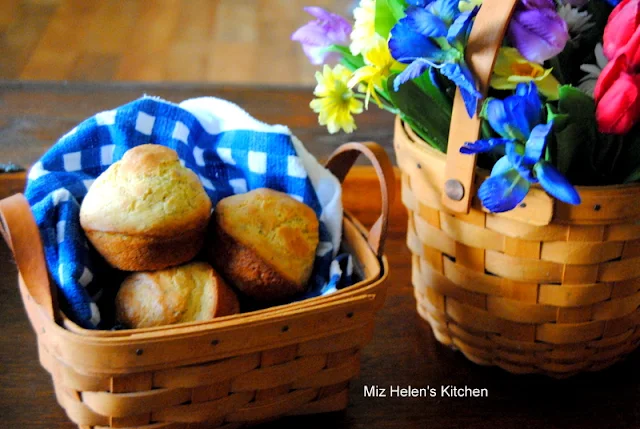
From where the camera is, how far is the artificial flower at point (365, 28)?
525 millimetres

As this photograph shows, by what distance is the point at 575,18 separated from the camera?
49cm

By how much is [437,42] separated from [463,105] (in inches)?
1.9

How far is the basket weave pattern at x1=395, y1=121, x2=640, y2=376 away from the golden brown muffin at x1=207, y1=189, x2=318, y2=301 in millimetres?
103

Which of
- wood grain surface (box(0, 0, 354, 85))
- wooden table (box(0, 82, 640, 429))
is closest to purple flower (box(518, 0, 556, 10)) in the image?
wooden table (box(0, 82, 640, 429))

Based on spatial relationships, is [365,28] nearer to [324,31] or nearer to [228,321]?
[324,31]

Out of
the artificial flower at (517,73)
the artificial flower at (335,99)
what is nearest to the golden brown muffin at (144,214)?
the artificial flower at (335,99)

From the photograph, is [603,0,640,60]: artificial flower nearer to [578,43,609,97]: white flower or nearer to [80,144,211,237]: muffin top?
[578,43,609,97]: white flower

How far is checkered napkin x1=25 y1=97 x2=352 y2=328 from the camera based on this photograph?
556 mm

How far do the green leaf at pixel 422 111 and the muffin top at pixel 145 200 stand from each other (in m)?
0.17

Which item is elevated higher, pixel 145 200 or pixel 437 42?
pixel 437 42

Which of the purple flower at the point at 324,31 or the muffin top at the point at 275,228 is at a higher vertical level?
the purple flower at the point at 324,31

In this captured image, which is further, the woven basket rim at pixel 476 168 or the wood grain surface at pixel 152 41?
the wood grain surface at pixel 152 41

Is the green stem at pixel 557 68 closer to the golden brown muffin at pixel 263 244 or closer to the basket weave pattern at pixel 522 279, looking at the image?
the basket weave pattern at pixel 522 279

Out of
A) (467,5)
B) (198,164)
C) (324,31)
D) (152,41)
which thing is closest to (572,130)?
(467,5)
